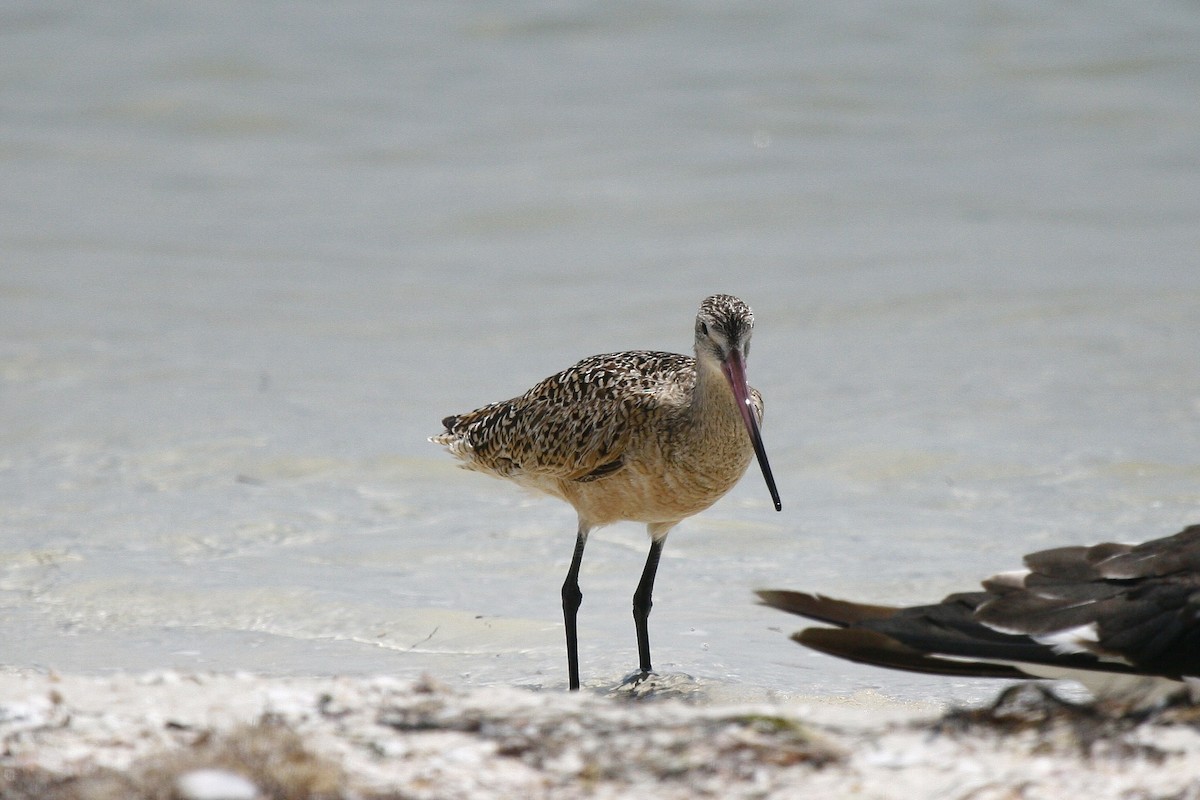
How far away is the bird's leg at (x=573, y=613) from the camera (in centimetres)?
650

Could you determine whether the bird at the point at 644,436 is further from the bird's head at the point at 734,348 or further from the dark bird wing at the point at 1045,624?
the dark bird wing at the point at 1045,624

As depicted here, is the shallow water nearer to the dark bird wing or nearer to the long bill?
the long bill

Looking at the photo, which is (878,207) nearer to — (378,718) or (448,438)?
(448,438)

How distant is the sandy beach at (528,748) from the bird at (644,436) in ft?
7.32

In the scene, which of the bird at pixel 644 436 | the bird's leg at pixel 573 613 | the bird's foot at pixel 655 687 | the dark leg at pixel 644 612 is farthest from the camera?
the dark leg at pixel 644 612

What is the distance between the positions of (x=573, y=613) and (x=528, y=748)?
3066 mm

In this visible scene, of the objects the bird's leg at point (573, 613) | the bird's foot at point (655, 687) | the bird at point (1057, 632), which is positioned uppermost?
the bird at point (1057, 632)

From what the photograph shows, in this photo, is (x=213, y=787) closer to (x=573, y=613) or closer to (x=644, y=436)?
(x=644, y=436)

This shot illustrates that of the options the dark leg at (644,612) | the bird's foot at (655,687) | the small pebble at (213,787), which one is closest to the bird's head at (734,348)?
the bird's foot at (655,687)

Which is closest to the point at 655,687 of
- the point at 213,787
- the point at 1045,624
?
the point at 1045,624

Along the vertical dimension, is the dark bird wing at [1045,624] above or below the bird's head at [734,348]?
below

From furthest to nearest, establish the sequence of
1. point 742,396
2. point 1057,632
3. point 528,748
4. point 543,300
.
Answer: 1. point 543,300
2. point 742,396
3. point 1057,632
4. point 528,748

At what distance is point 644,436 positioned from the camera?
6.51 m

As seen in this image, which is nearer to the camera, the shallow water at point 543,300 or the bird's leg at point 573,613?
the bird's leg at point 573,613
